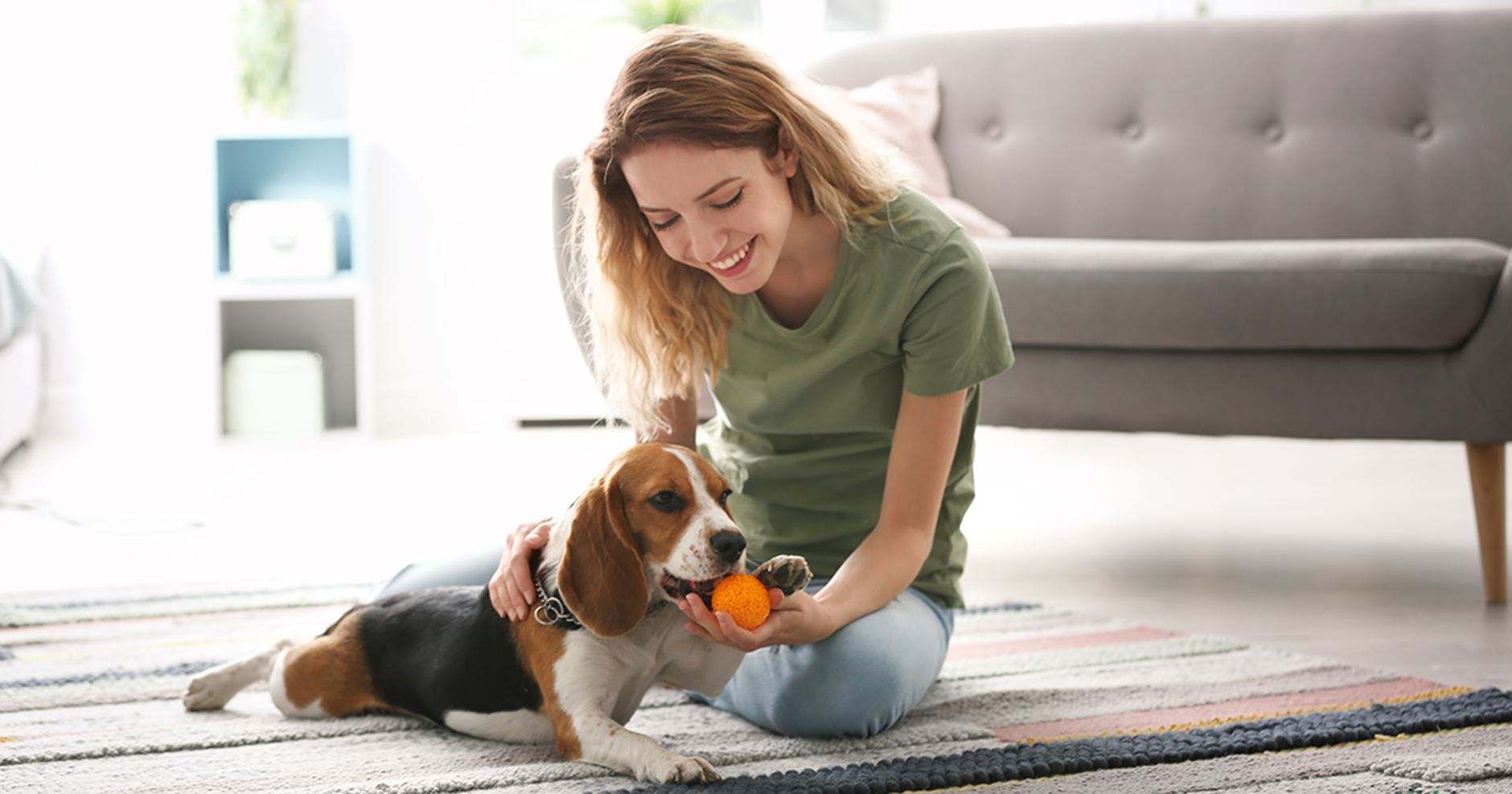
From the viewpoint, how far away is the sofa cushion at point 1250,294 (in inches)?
83.1

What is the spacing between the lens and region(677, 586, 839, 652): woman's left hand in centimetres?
122

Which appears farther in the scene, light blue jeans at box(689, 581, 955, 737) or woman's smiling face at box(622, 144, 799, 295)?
light blue jeans at box(689, 581, 955, 737)

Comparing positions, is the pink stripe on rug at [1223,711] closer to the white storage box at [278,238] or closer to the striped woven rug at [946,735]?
the striped woven rug at [946,735]

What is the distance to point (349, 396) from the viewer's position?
14.5 ft

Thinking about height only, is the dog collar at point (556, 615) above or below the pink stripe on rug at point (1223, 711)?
above

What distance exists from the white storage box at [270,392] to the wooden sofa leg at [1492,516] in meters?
3.26

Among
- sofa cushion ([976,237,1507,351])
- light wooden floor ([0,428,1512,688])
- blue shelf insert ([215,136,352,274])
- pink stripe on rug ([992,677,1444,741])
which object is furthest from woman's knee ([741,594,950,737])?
blue shelf insert ([215,136,352,274])

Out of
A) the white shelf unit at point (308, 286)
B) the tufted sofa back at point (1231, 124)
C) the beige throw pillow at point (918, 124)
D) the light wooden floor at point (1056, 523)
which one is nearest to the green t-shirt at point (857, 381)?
the light wooden floor at point (1056, 523)

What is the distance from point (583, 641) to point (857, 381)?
18.2 inches

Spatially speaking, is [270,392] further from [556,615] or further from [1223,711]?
[1223,711]

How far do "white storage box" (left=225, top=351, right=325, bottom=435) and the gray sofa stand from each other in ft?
6.39

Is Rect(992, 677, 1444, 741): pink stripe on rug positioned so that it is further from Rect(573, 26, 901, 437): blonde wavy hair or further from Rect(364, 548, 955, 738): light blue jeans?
Rect(573, 26, 901, 437): blonde wavy hair

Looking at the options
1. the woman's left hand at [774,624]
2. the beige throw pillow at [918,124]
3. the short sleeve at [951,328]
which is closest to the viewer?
the woman's left hand at [774,624]

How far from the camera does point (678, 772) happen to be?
4.13 ft
